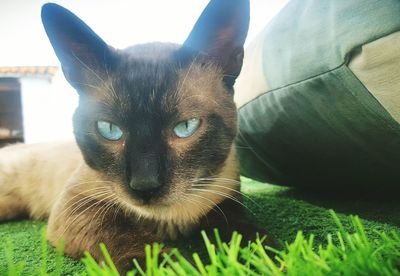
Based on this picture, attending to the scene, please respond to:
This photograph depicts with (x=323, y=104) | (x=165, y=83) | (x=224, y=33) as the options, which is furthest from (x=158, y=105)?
(x=323, y=104)

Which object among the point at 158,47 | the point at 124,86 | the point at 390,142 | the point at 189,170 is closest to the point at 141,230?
the point at 189,170

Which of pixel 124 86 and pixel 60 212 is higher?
pixel 124 86

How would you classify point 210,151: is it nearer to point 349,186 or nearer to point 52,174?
point 349,186

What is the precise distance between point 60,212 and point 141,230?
32cm

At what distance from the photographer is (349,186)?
4.82 ft

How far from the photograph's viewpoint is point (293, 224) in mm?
1171

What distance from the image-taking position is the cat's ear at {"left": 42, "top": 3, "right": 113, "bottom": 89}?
3.57ft

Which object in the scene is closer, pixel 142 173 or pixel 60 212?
pixel 142 173

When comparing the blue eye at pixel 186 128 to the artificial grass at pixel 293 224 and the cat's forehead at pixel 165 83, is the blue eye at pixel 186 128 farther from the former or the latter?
the artificial grass at pixel 293 224

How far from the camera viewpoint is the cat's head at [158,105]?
97 cm

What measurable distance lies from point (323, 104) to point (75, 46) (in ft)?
2.70

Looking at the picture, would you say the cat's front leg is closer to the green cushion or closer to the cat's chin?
the cat's chin

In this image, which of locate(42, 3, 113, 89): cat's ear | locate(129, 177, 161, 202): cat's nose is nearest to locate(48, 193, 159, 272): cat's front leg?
locate(129, 177, 161, 202): cat's nose

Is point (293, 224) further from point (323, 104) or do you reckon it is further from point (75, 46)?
point (75, 46)
